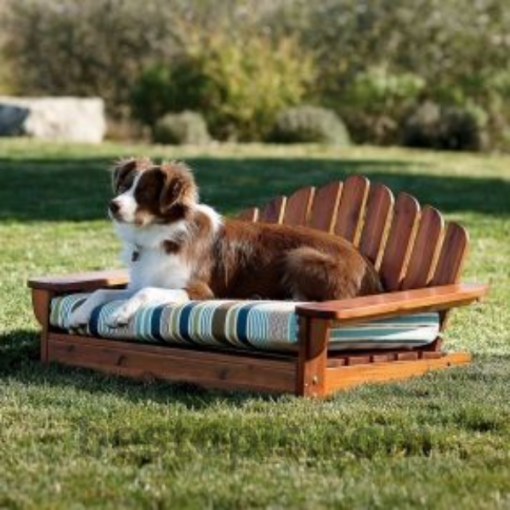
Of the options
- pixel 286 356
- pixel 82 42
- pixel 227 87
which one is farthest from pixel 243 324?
pixel 82 42

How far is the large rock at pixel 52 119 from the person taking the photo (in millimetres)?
22906

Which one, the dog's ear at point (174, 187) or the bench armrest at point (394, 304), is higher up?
the dog's ear at point (174, 187)

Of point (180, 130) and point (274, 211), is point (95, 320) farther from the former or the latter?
point (180, 130)

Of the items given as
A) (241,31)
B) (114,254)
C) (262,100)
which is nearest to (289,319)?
(114,254)

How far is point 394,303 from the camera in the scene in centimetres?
743

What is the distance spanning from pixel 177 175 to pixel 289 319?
3.85ft

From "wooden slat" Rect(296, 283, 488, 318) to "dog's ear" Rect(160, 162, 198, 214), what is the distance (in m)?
1.05

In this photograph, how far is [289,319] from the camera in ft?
23.5

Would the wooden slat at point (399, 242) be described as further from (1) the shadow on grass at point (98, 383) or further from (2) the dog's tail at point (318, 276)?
(1) the shadow on grass at point (98, 383)

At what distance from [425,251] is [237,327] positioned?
1538 mm

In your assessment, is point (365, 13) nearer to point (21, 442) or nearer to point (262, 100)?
point (262, 100)

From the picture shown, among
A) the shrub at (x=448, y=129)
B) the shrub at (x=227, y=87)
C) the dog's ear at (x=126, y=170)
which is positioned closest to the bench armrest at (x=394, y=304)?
the dog's ear at (x=126, y=170)

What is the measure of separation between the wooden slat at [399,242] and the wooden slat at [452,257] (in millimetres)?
221

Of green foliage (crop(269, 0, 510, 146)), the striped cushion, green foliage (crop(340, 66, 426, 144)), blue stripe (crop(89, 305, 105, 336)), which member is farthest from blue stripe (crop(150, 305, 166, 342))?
green foliage (crop(269, 0, 510, 146))
